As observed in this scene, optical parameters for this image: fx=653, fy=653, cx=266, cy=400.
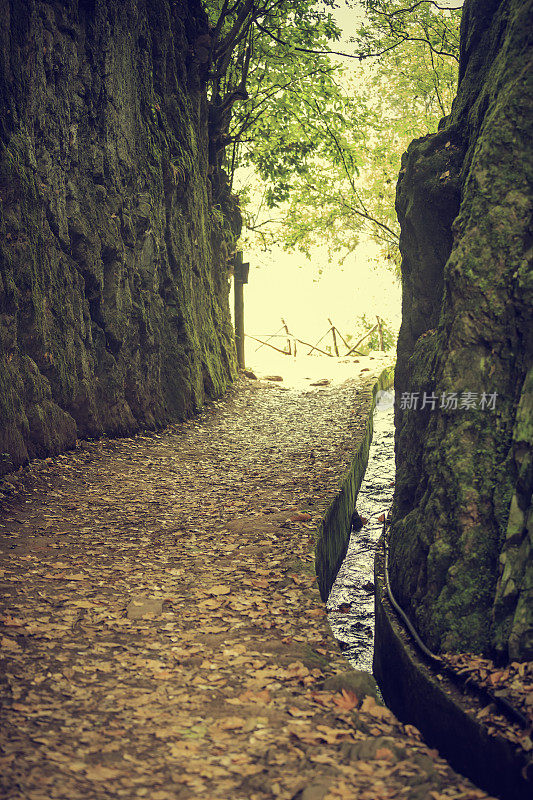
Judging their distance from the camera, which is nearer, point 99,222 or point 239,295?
point 99,222

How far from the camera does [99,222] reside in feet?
32.7

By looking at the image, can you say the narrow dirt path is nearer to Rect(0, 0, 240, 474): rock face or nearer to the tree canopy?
Rect(0, 0, 240, 474): rock face

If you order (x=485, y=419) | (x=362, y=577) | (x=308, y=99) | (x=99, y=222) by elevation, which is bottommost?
(x=362, y=577)

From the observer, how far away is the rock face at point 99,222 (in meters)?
7.77

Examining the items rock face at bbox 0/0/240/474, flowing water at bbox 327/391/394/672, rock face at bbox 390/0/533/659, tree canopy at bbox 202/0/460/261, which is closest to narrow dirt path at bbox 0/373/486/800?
rock face at bbox 390/0/533/659

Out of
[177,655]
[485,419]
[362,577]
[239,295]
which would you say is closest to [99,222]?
[362,577]

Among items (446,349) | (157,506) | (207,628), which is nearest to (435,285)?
(446,349)

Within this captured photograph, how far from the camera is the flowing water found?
276 inches

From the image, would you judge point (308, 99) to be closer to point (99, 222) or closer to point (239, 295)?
point (239, 295)

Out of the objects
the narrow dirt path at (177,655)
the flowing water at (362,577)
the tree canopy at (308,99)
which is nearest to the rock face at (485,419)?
the narrow dirt path at (177,655)

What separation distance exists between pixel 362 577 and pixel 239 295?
12355 mm

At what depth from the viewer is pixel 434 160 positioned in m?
7.55

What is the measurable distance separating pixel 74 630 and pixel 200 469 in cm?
502

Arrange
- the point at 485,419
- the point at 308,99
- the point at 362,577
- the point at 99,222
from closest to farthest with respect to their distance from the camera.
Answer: the point at 485,419 → the point at 362,577 → the point at 99,222 → the point at 308,99
